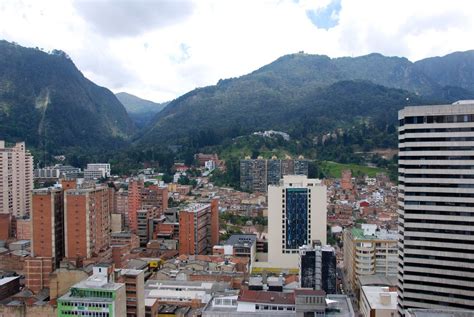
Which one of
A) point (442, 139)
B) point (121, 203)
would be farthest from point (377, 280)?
point (121, 203)

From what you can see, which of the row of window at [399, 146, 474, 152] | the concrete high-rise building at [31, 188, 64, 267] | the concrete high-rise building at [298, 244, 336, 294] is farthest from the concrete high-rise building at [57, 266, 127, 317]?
the row of window at [399, 146, 474, 152]

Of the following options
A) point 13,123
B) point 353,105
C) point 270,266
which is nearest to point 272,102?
point 353,105

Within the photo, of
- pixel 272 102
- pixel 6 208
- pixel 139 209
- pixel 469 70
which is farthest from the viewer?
pixel 469 70

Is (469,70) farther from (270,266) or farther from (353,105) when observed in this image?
(270,266)

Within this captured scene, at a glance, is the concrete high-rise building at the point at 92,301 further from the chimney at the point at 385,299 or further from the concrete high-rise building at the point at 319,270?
the chimney at the point at 385,299

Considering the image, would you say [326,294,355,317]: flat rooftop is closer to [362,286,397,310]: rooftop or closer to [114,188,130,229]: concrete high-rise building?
[362,286,397,310]: rooftop

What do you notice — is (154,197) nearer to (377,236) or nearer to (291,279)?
(291,279)

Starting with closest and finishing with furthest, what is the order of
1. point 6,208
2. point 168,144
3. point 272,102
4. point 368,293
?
point 368,293, point 6,208, point 168,144, point 272,102
